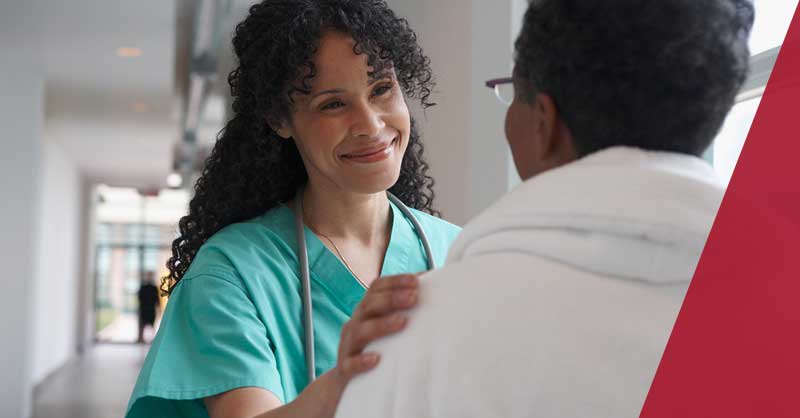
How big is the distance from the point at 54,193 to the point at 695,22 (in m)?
11.7

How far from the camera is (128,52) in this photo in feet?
23.1

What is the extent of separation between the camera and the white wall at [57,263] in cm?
1022

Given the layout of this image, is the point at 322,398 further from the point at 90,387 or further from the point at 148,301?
the point at 148,301

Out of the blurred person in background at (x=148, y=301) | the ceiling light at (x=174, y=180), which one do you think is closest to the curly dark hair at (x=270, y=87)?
the ceiling light at (x=174, y=180)

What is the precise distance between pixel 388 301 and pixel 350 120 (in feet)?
2.26

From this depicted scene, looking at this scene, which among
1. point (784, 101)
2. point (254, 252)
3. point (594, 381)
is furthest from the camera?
point (254, 252)

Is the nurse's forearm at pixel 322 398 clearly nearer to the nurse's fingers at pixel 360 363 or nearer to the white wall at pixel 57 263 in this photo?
the nurse's fingers at pixel 360 363

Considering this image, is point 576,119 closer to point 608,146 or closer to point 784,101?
point 608,146

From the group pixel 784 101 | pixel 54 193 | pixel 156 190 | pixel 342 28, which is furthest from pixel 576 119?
pixel 156 190

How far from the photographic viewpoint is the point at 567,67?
31.0 inches

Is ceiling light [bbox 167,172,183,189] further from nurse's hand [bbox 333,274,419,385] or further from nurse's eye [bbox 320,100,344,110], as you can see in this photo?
nurse's hand [bbox 333,274,419,385]

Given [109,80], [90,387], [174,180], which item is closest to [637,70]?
[109,80]

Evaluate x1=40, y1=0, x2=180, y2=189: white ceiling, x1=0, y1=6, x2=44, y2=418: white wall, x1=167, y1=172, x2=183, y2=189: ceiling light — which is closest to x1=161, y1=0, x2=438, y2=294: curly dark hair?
x1=40, y1=0, x2=180, y2=189: white ceiling

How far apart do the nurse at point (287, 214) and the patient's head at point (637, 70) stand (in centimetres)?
53
